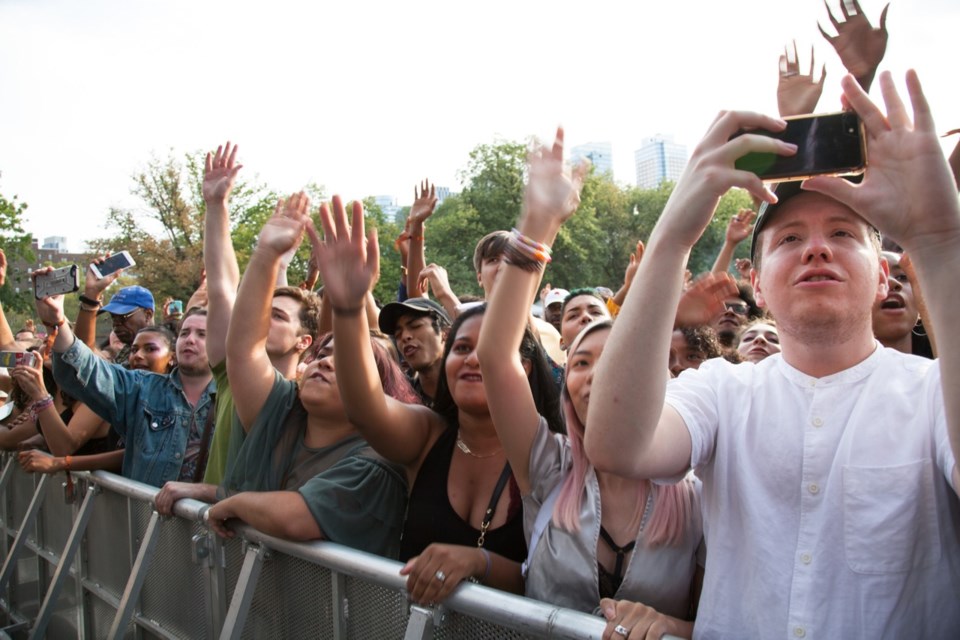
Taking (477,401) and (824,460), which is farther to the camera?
(477,401)

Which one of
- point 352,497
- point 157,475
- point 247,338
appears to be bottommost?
point 157,475

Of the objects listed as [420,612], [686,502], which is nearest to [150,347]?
[420,612]

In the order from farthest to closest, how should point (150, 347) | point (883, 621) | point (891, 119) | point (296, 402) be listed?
point (150, 347)
point (296, 402)
point (883, 621)
point (891, 119)

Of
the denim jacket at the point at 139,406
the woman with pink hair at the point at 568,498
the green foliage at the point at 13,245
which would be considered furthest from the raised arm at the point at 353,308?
the green foliage at the point at 13,245

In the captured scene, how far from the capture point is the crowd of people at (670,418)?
1347 mm

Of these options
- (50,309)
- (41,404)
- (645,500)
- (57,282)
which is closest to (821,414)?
(645,500)

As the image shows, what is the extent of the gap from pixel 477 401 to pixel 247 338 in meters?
1.01

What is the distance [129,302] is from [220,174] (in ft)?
10.5

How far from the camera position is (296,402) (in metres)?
3.11

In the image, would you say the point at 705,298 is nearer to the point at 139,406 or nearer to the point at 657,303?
the point at 657,303

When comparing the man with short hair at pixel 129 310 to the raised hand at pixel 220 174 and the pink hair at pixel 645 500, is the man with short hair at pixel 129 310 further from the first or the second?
the pink hair at pixel 645 500

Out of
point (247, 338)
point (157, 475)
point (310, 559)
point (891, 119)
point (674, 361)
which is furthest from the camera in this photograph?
point (157, 475)

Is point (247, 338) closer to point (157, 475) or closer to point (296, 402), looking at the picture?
point (296, 402)

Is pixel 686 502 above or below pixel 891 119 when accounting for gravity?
below
